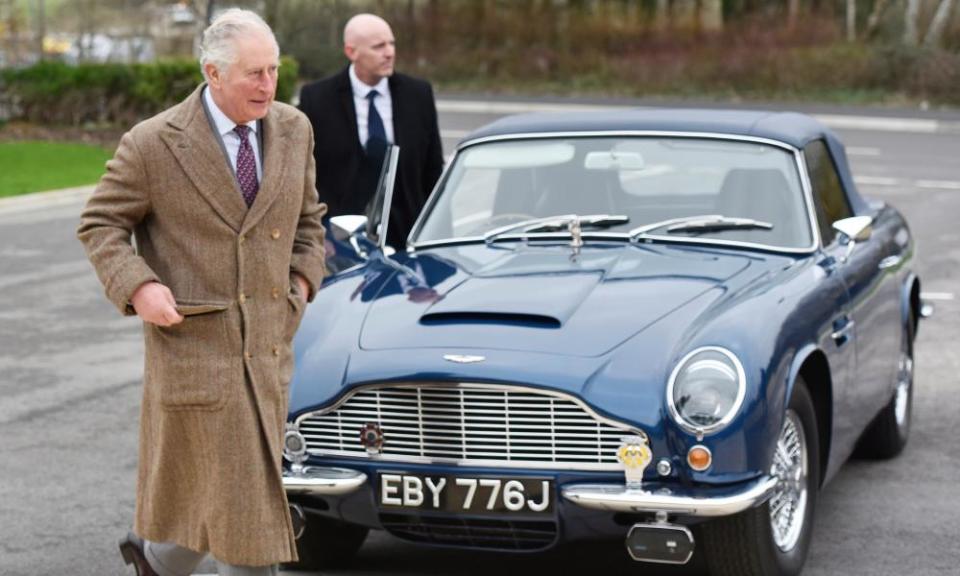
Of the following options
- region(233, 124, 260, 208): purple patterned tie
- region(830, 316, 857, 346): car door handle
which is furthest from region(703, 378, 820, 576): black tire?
region(233, 124, 260, 208): purple patterned tie

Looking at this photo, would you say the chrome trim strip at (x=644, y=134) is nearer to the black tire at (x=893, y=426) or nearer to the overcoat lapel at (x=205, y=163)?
the black tire at (x=893, y=426)

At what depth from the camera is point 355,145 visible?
8617 millimetres

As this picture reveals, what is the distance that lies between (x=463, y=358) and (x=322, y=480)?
588 mm

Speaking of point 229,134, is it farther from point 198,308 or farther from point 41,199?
point 41,199

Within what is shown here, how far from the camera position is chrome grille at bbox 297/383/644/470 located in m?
5.37

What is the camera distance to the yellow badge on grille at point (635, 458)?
530 cm

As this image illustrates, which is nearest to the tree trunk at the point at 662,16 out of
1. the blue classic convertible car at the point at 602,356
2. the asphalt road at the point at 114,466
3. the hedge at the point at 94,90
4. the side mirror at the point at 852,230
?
the hedge at the point at 94,90

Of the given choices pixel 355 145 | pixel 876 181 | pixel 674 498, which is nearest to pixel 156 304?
pixel 674 498

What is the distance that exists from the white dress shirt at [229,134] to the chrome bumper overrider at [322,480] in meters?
1.29

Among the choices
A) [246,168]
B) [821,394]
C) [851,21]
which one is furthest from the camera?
[851,21]

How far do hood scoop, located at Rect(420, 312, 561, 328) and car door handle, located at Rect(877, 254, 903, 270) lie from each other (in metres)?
2.12

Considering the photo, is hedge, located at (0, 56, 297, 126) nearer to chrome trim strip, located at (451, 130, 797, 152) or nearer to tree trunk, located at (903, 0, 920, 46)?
tree trunk, located at (903, 0, 920, 46)

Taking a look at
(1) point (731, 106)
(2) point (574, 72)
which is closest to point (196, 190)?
(1) point (731, 106)

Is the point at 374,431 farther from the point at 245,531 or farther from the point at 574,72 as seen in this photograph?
the point at 574,72
